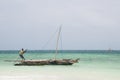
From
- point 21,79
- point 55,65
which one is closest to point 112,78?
point 21,79

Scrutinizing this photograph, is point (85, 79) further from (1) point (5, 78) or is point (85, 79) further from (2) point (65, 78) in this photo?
(1) point (5, 78)

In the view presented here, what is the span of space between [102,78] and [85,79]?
1.20m

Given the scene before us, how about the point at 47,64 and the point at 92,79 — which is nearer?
the point at 92,79

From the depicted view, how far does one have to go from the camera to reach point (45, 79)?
18.0m

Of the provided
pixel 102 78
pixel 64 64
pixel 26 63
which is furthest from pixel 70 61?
pixel 102 78

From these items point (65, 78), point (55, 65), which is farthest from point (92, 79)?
point (55, 65)

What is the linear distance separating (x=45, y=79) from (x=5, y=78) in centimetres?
223

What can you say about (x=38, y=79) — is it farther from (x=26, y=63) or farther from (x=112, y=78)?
(x=26, y=63)

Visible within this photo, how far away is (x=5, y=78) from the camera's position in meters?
18.3

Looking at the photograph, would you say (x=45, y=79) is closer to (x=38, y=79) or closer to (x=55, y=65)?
(x=38, y=79)

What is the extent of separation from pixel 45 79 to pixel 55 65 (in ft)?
35.6

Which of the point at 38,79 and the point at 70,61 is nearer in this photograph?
the point at 38,79

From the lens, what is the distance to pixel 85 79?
1791cm

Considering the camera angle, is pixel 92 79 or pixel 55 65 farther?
pixel 55 65
